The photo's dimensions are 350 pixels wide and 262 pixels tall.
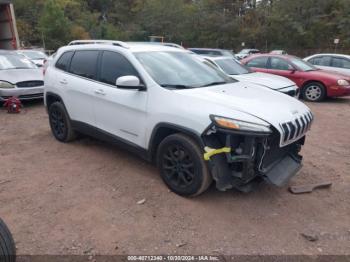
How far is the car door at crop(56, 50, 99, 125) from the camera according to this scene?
505cm

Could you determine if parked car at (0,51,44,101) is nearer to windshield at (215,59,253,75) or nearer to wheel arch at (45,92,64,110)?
wheel arch at (45,92,64,110)

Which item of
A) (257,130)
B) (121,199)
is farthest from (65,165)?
(257,130)

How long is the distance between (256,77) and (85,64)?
5174 millimetres

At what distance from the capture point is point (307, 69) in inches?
422

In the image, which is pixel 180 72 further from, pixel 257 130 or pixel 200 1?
pixel 200 1

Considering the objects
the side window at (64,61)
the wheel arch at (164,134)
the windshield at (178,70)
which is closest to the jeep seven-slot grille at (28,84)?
the side window at (64,61)

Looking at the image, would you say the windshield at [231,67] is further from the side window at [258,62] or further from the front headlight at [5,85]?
the front headlight at [5,85]

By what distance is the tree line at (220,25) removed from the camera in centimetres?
3744

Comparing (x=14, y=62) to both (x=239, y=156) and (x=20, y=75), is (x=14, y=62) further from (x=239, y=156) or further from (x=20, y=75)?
(x=239, y=156)

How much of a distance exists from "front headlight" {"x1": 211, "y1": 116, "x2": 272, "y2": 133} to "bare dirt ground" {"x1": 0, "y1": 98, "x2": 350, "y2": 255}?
0.97 metres

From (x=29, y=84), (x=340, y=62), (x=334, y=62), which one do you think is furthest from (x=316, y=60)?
(x=29, y=84)

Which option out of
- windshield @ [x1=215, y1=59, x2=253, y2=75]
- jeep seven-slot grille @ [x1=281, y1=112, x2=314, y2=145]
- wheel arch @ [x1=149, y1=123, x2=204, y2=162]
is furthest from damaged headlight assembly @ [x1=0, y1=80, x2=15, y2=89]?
jeep seven-slot grille @ [x1=281, y1=112, x2=314, y2=145]

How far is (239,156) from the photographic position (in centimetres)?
350

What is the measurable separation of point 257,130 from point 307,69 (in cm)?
825
